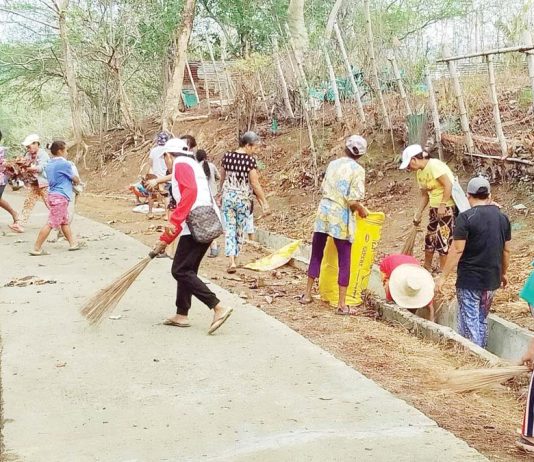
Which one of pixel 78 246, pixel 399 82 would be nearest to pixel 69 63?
pixel 399 82

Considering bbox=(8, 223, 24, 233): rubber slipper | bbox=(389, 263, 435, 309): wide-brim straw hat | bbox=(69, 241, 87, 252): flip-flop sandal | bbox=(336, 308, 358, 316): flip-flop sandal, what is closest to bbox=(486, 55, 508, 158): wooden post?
bbox=(389, 263, 435, 309): wide-brim straw hat

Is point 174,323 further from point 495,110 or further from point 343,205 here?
point 495,110

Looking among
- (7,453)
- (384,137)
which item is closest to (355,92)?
(384,137)

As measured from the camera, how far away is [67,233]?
9.03m

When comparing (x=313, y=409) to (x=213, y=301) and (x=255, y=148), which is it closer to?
(x=213, y=301)

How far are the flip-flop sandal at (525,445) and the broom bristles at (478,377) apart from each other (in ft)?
1.19

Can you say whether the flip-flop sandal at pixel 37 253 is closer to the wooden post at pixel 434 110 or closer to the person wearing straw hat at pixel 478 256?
the person wearing straw hat at pixel 478 256

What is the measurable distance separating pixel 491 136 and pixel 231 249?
4.29m

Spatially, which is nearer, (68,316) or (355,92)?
(68,316)

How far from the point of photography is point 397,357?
5.30 metres

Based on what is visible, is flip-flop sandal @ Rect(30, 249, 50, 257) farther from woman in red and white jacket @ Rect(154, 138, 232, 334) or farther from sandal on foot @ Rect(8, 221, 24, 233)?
woman in red and white jacket @ Rect(154, 138, 232, 334)

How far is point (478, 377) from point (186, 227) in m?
2.35

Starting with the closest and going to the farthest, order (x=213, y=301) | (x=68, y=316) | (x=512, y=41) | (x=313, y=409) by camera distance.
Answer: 1. (x=313, y=409)
2. (x=213, y=301)
3. (x=68, y=316)
4. (x=512, y=41)

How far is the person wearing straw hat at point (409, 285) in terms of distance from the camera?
6.55 m
